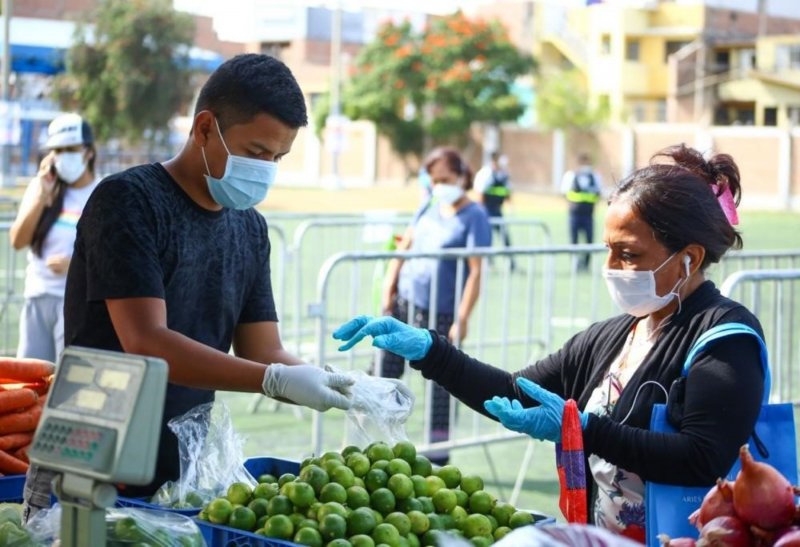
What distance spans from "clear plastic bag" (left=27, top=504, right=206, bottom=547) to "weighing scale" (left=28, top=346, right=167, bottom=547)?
22.8 inches

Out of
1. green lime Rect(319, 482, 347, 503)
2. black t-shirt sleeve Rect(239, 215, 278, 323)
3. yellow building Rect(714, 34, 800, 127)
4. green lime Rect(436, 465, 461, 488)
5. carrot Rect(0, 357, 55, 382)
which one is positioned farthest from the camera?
yellow building Rect(714, 34, 800, 127)

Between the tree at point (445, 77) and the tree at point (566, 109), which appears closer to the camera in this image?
the tree at point (445, 77)

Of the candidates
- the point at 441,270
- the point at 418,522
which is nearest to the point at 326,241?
the point at 441,270

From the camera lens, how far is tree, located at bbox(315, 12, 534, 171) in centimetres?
5288

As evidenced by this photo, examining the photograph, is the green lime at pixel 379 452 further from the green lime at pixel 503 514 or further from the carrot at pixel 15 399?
the carrot at pixel 15 399

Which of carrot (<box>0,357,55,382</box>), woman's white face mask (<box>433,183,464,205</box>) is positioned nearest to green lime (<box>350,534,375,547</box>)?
carrot (<box>0,357,55,382</box>)

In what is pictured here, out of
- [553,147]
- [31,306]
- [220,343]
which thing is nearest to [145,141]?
[553,147]

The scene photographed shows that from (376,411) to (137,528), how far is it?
837 mm

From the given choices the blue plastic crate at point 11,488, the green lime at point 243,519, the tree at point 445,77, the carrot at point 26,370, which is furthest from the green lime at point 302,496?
the tree at point 445,77

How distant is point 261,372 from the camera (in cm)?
329

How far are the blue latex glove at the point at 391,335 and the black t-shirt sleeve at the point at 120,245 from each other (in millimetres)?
706

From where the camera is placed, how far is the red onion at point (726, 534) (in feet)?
8.36

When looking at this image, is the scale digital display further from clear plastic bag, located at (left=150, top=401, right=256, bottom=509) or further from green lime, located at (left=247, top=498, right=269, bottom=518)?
clear plastic bag, located at (left=150, top=401, right=256, bottom=509)

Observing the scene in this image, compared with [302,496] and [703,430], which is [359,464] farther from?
[703,430]
